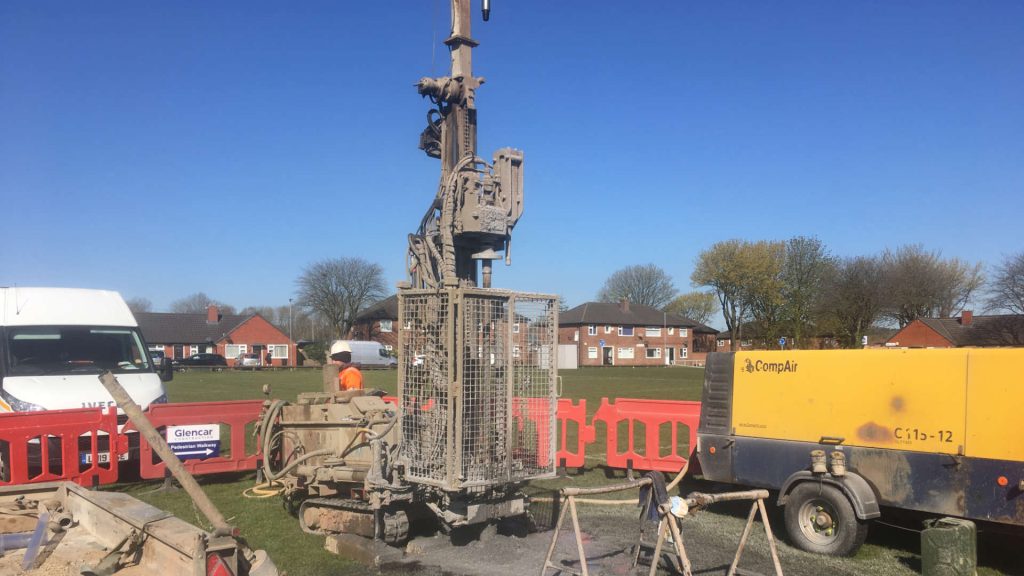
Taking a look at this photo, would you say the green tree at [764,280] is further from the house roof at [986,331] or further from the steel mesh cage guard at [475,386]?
the steel mesh cage guard at [475,386]

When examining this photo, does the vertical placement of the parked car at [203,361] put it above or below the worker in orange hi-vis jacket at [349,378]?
below

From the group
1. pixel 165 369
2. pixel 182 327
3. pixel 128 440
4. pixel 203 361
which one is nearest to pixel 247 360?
pixel 182 327

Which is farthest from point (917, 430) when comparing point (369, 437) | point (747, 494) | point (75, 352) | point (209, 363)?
point (209, 363)

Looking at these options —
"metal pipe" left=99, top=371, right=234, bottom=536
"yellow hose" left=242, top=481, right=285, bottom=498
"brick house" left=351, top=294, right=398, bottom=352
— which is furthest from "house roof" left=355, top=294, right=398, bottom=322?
"metal pipe" left=99, top=371, right=234, bottom=536

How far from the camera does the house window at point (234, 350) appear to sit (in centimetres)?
7632

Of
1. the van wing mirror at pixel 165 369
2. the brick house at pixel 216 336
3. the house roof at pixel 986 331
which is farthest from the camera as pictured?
the brick house at pixel 216 336

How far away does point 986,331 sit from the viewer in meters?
46.2

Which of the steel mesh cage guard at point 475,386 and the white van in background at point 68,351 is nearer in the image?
the steel mesh cage guard at point 475,386

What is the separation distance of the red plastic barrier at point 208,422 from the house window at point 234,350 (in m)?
67.9

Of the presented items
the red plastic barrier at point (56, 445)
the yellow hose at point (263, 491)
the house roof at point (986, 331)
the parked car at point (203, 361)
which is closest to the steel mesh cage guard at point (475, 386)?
the yellow hose at point (263, 491)

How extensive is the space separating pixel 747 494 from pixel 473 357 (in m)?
2.95

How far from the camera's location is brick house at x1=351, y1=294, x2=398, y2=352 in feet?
252

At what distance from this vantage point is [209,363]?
6091 cm

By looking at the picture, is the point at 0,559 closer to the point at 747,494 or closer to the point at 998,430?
the point at 747,494
